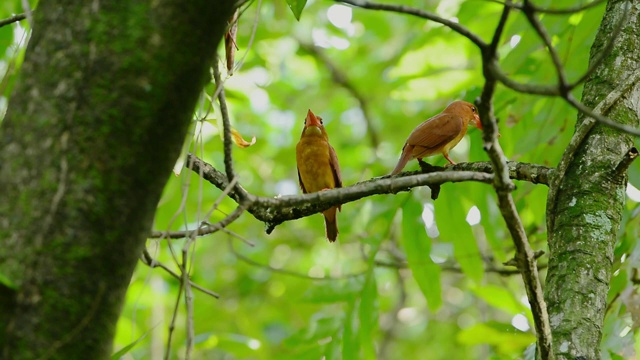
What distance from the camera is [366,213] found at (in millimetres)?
5980

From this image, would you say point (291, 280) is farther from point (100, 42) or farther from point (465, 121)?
point (100, 42)

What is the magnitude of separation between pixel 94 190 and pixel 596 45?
7.35 feet

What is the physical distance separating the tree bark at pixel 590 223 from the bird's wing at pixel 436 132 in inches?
36.6

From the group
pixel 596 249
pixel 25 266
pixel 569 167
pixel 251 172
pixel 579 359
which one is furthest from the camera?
pixel 251 172

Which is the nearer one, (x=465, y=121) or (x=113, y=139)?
(x=113, y=139)

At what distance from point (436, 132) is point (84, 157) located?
251 cm

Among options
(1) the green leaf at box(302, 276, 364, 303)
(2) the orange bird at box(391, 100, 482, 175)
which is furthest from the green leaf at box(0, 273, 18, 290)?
(1) the green leaf at box(302, 276, 364, 303)

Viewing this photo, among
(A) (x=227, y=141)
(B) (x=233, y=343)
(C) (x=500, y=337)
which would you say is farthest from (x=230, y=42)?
(B) (x=233, y=343)

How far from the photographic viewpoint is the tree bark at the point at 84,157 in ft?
4.44

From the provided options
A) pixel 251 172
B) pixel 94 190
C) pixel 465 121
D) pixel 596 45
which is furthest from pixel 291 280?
pixel 94 190

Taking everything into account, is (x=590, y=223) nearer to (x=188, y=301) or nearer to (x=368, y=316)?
(x=188, y=301)

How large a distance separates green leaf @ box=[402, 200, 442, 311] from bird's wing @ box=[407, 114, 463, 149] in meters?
0.54

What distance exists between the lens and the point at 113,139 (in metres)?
1.39

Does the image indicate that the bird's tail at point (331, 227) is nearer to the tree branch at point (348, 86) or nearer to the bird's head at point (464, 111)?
the bird's head at point (464, 111)
